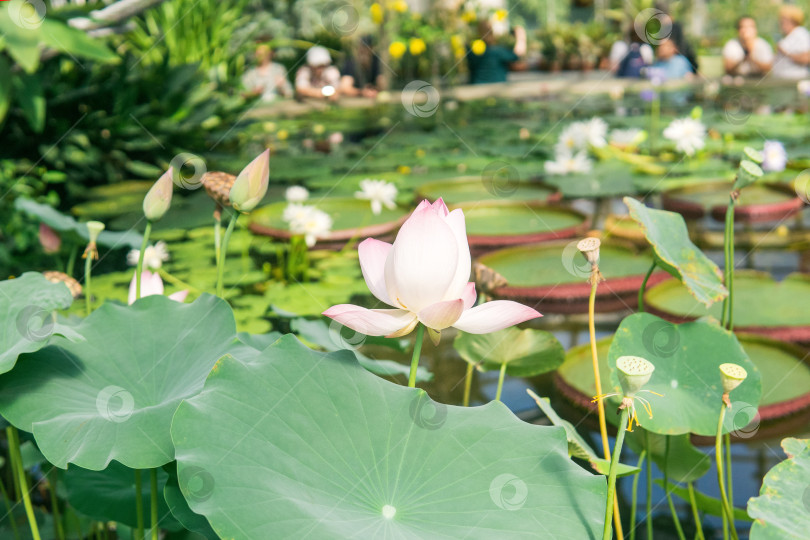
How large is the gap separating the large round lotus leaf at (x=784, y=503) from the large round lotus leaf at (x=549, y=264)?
1.31 metres

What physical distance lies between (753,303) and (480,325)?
1362 millimetres

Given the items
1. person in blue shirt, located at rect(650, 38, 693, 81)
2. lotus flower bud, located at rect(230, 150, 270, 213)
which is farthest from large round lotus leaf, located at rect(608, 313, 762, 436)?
person in blue shirt, located at rect(650, 38, 693, 81)

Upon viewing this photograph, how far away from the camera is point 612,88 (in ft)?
Result: 24.7

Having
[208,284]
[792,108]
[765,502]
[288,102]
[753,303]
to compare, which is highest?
[765,502]

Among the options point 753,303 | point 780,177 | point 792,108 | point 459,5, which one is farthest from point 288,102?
point 753,303

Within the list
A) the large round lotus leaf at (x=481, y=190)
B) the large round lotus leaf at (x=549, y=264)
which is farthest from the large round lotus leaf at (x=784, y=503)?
the large round lotus leaf at (x=481, y=190)

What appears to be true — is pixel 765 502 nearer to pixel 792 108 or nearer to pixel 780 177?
pixel 780 177

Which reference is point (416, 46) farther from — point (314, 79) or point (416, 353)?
point (416, 353)

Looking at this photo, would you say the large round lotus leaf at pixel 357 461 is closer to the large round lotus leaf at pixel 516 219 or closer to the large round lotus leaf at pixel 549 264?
the large round lotus leaf at pixel 549 264

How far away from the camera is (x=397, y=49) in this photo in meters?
7.31

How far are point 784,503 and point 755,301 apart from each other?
128 cm

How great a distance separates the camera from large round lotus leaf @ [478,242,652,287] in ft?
6.43

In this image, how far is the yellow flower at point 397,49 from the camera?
7293 millimetres

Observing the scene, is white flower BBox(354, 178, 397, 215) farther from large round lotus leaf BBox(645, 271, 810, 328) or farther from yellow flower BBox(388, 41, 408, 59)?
yellow flower BBox(388, 41, 408, 59)
